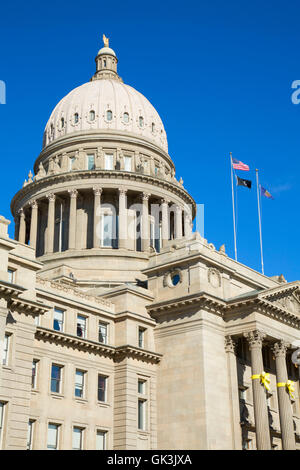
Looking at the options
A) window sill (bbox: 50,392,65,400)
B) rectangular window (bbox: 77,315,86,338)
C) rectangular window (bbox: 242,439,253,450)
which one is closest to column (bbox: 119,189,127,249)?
rectangular window (bbox: 77,315,86,338)

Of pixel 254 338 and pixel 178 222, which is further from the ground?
pixel 178 222

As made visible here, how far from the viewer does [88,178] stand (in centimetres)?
8006

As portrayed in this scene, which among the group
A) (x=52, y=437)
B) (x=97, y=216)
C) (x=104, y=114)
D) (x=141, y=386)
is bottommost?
(x=52, y=437)

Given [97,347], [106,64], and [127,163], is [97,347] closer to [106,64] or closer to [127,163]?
[127,163]

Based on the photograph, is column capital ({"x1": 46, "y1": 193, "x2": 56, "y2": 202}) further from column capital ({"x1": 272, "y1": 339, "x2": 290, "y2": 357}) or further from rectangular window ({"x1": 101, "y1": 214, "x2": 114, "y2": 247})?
column capital ({"x1": 272, "y1": 339, "x2": 290, "y2": 357})

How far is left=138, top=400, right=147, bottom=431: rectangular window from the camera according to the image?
5403 cm

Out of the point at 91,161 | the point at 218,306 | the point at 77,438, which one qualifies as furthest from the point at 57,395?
the point at 91,161

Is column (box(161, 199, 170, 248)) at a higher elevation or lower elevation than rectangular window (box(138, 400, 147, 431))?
higher

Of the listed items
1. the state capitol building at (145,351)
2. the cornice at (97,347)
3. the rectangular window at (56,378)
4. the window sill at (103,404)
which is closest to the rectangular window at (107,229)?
the state capitol building at (145,351)

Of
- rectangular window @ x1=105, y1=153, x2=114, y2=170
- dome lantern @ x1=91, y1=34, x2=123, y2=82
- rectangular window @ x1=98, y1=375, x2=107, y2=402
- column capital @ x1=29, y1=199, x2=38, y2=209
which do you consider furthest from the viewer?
dome lantern @ x1=91, y1=34, x2=123, y2=82

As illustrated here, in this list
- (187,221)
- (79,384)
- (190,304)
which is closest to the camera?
(79,384)

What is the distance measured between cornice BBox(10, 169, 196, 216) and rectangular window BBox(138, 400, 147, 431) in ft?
108

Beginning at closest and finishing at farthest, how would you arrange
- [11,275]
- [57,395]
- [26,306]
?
[26,306], [11,275], [57,395]

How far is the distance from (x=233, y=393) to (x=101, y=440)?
11434 millimetres
